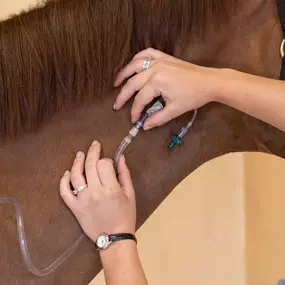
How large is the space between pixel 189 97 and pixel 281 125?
4.5 inches

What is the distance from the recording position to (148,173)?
74cm

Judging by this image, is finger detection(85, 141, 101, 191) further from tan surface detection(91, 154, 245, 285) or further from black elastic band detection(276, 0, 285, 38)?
tan surface detection(91, 154, 245, 285)

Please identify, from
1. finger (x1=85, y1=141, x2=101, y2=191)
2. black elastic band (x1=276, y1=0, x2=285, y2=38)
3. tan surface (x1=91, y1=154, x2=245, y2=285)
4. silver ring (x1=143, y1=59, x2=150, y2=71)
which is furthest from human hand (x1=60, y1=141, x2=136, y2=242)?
tan surface (x1=91, y1=154, x2=245, y2=285)

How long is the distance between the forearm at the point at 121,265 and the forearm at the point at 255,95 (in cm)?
21

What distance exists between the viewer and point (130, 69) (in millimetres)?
698

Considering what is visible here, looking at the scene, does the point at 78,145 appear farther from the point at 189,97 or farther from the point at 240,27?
the point at 240,27

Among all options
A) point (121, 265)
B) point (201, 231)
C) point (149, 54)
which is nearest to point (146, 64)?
point (149, 54)

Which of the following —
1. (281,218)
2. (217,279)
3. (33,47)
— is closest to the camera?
(33,47)

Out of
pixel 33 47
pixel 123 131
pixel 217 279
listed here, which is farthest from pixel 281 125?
pixel 217 279

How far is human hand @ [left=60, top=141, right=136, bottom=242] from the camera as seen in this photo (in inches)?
27.0

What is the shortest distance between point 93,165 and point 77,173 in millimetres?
21

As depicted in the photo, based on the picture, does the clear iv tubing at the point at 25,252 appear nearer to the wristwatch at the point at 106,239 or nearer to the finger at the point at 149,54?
the wristwatch at the point at 106,239

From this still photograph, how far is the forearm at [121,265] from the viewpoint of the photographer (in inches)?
26.9

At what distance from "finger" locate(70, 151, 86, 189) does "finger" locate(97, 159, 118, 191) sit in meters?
0.02
